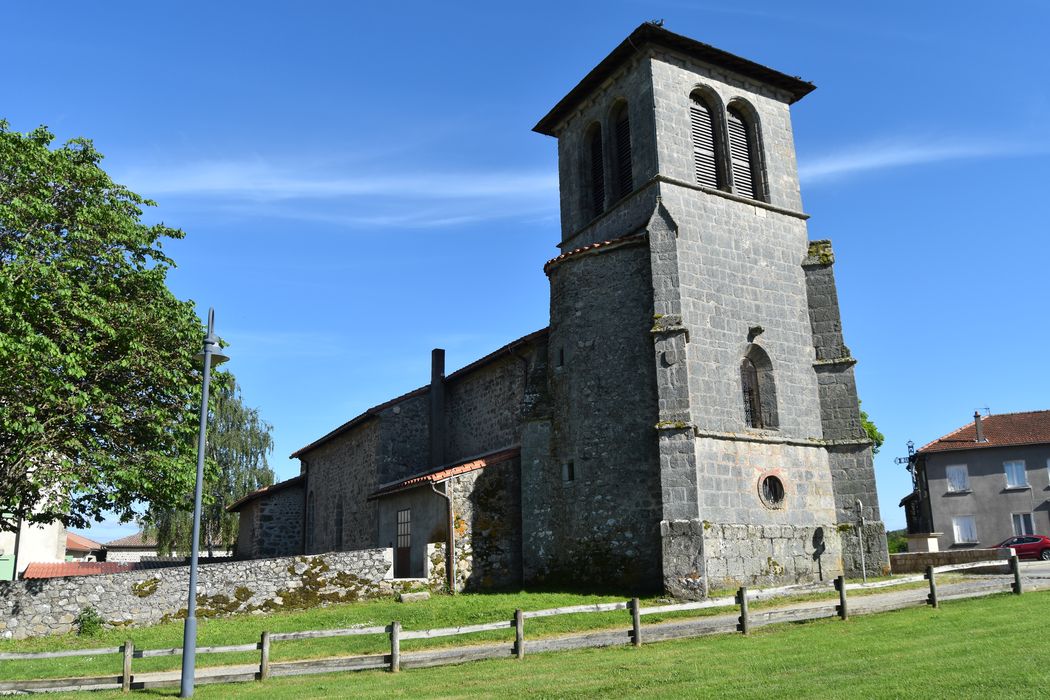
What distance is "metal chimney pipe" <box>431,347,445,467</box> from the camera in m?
26.4

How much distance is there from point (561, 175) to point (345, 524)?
1502 cm

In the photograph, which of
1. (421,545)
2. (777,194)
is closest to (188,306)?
(421,545)

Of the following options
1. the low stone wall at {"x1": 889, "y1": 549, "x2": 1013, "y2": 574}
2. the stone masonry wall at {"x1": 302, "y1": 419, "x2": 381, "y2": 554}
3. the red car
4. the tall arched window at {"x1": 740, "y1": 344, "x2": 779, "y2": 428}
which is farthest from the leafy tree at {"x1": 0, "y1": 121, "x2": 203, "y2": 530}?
the red car

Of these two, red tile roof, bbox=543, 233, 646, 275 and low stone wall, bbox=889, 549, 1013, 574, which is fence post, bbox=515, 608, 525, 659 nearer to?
red tile roof, bbox=543, 233, 646, 275

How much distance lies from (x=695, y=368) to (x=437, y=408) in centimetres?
1131

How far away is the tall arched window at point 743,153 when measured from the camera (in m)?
21.6

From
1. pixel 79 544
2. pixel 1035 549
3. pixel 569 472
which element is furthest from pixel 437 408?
pixel 79 544

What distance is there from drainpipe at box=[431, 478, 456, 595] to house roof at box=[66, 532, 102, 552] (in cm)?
4461

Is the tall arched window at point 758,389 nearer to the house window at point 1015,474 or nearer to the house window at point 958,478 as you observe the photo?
the house window at point 958,478

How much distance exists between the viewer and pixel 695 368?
18.2m

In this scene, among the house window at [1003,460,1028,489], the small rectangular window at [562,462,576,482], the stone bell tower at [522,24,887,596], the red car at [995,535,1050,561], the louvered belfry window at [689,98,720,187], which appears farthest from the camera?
the house window at [1003,460,1028,489]

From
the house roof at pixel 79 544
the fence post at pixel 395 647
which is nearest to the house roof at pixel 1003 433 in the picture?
the fence post at pixel 395 647

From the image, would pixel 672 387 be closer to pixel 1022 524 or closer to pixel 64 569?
pixel 1022 524

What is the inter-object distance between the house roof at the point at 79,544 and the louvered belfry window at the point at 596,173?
1855 inches
